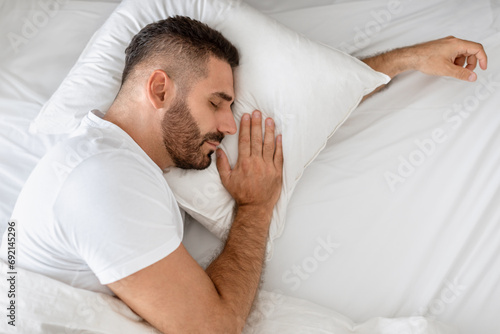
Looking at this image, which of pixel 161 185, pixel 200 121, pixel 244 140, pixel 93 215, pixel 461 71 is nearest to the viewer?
pixel 93 215

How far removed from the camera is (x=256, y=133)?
129cm

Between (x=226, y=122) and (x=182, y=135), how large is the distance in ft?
0.39

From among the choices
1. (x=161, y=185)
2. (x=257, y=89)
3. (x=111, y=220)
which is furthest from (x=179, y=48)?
(x=111, y=220)

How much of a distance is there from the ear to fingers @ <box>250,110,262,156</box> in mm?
247

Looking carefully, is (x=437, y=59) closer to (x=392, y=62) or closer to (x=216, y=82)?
(x=392, y=62)

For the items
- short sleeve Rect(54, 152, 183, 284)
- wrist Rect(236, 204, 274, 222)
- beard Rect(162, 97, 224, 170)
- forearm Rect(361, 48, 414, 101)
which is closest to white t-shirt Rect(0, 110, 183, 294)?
short sleeve Rect(54, 152, 183, 284)

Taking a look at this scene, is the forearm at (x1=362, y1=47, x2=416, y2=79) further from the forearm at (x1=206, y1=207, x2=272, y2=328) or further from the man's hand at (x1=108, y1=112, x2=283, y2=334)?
the forearm at (x1=206, y1=207, x2=272, y2=328)

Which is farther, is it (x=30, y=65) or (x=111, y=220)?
(x=30, y=65)

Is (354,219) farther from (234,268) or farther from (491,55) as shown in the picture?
(491,55)

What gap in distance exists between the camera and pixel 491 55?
1.51 metres

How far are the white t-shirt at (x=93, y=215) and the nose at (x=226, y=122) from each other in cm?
22

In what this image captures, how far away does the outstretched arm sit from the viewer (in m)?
1.40

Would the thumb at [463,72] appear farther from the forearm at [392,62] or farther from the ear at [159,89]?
the ear at [159,89]

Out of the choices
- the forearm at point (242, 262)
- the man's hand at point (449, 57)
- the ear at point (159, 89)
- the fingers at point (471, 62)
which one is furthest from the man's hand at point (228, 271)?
the fingers at point (471, 62)
